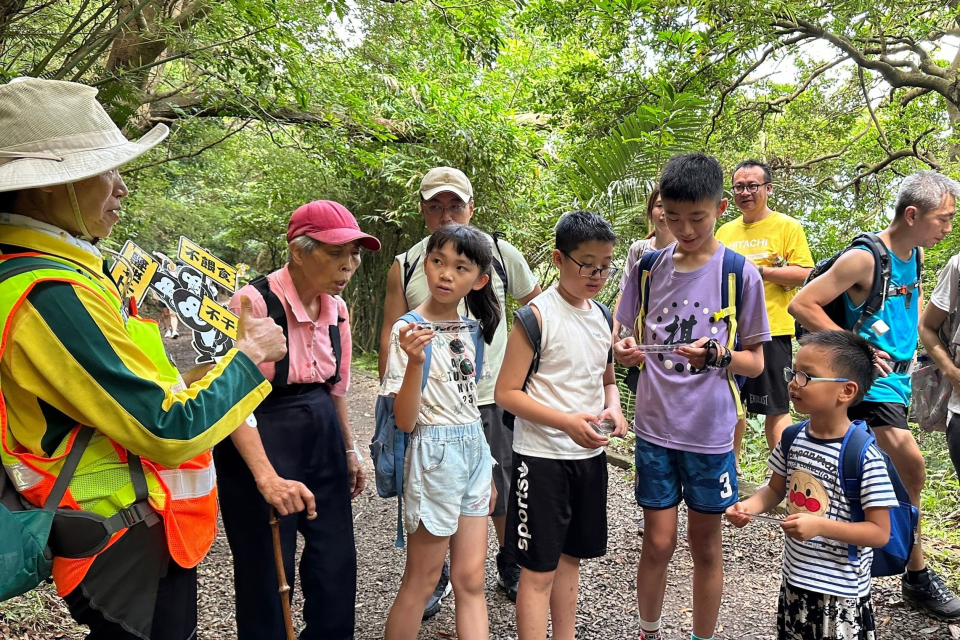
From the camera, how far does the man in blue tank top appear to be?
261 cm

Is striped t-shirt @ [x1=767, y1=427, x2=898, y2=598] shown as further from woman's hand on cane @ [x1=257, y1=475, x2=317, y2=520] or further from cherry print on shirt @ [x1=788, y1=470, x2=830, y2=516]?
woman's hand on cane @ [x1=257, y1=475, x2=317, y2=520]

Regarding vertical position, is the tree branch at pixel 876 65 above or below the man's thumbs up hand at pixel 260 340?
above

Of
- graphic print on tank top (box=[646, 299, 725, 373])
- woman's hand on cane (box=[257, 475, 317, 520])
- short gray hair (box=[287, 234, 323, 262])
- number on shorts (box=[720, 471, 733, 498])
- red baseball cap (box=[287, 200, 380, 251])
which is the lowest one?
number on shorts (box=[720, 471, 733, 498])

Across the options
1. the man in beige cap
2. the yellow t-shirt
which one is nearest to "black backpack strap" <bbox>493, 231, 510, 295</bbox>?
the man in beige cap

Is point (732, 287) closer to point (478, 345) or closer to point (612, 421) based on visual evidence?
point (612, 421)

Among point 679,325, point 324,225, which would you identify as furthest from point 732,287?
point 324,225

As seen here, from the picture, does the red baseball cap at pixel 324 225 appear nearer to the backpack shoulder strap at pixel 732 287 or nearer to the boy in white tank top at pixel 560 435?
the boy in white tank top at pixel 560 435

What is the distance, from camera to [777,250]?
3.91 metres

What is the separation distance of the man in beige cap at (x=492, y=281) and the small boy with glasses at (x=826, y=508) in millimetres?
1177

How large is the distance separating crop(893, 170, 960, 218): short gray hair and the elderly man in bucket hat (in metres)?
2.67

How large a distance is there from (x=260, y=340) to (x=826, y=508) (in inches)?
67.7

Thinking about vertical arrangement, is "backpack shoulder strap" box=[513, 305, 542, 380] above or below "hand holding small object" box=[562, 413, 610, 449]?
above

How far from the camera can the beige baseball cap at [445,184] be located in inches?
113

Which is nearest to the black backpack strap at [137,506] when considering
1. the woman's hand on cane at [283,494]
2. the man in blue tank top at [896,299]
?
the woman's hand on cane at [283,494]
